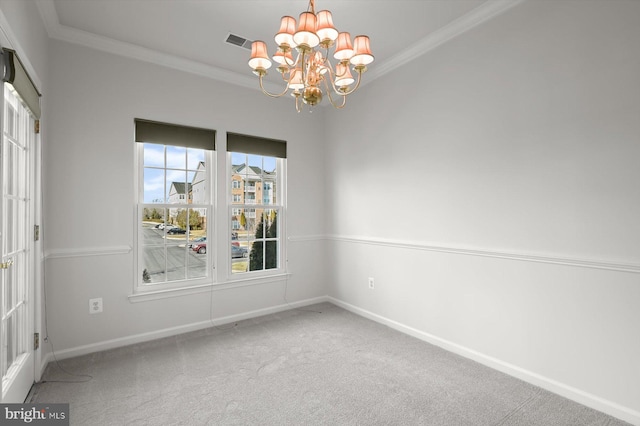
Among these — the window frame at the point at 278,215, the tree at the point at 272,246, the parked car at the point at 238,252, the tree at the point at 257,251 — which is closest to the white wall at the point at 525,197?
the window frame at the point at 278,215

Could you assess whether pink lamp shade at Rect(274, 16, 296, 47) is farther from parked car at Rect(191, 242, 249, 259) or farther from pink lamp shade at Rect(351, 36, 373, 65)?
parked car at Rect(191, 242, 249, 259)

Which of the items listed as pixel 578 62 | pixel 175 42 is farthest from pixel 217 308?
pixel 578 62

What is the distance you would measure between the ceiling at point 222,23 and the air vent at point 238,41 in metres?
0.05

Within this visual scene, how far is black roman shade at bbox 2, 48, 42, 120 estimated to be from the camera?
171 cm

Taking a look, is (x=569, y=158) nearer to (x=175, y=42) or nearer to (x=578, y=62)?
(x=578, y=62)

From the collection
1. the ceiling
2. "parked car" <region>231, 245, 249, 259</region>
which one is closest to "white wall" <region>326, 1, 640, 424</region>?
the ceiling

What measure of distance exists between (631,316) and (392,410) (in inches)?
61.8

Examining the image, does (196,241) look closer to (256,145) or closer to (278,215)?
(278,215)

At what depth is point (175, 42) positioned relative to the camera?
307 centimetres

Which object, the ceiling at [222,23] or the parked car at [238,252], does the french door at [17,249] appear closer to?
the ceiling at [222,23]

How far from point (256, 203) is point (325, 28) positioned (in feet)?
8.13

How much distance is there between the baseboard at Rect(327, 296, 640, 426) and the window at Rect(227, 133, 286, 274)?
5.51ft

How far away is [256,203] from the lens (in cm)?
399

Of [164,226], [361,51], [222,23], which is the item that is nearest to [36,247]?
[164,226]
